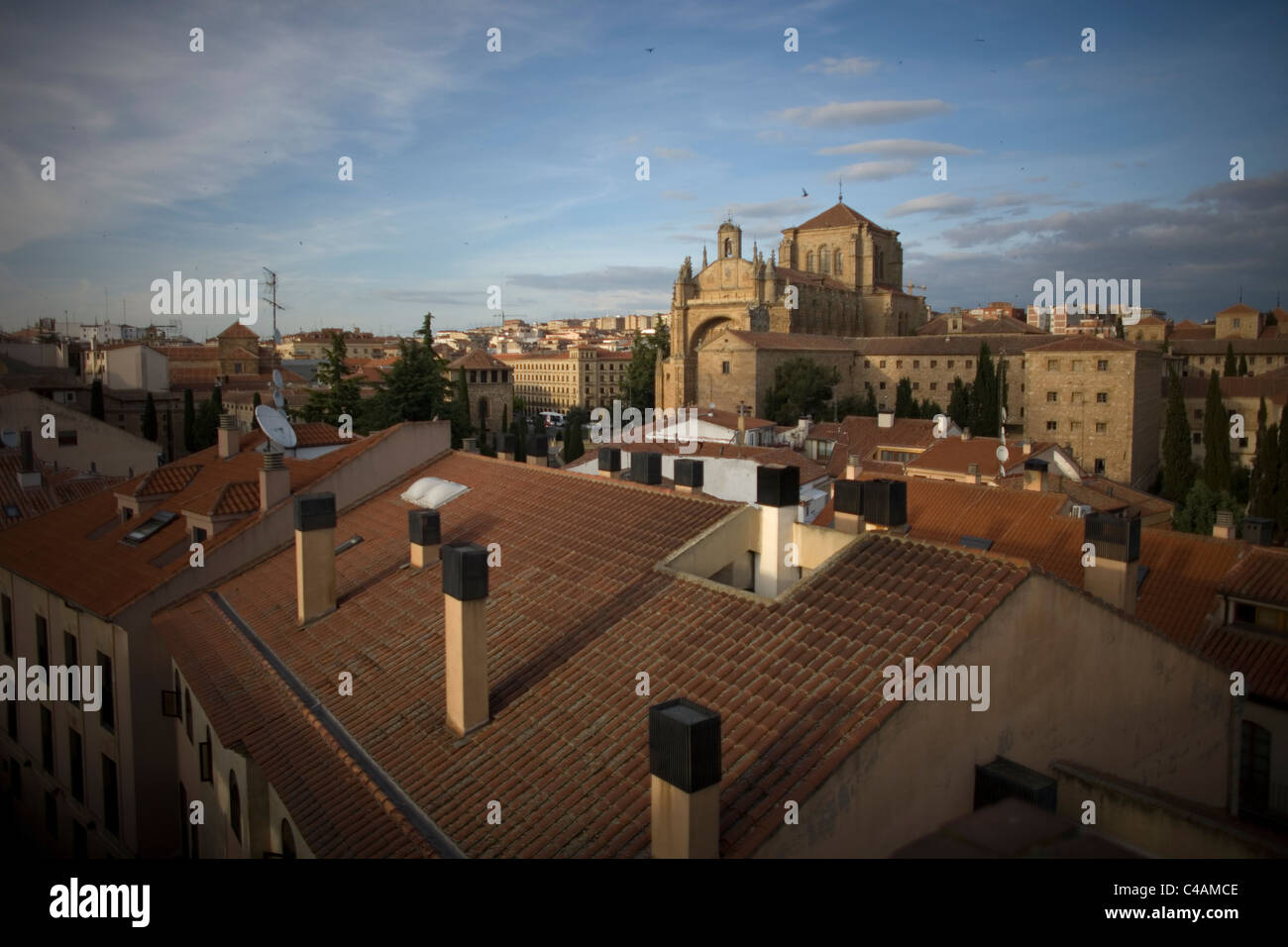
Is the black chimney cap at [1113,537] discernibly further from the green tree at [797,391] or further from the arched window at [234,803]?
the green tree at [797,391]

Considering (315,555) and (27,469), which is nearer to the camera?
(315,555)

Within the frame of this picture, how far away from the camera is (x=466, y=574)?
6.68 m

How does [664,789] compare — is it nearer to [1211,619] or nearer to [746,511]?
[746,511]

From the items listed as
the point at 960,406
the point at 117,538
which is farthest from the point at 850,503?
the point at 960,406

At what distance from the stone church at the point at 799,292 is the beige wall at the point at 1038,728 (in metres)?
51.8

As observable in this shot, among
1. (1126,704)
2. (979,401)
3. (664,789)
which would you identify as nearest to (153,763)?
(664,789)

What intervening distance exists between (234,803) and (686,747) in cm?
591

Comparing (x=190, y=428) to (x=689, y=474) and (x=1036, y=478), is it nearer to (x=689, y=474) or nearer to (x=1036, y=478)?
(x=1036, y=478)

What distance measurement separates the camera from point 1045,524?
16.4 meters

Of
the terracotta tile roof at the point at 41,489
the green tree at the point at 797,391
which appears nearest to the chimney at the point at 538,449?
the terracotta tile roof at the point at 41,489

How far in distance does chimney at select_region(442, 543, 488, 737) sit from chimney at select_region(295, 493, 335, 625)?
3.25 metres

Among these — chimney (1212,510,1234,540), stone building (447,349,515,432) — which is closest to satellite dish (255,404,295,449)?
chimney (1212,510,1234,540)
